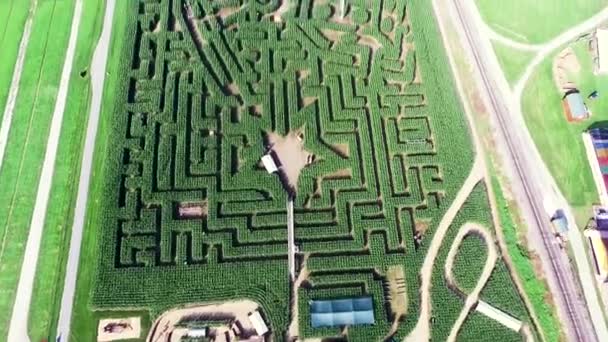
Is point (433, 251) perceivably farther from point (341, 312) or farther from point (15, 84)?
point (15, 84)

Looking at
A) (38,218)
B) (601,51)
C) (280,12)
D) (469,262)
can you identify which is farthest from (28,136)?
(601,51)

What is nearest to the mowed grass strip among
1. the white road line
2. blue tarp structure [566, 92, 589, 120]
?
the white road line

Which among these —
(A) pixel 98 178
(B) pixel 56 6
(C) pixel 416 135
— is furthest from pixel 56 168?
(C) pixel 416 135

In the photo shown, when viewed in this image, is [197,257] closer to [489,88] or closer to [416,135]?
[416,135]

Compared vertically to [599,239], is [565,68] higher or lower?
higher

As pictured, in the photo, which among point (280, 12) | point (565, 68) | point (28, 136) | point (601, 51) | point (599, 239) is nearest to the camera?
point (599, 239)

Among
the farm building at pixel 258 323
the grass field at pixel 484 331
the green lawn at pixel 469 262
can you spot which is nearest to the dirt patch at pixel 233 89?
the farm building at pixel 258 323
